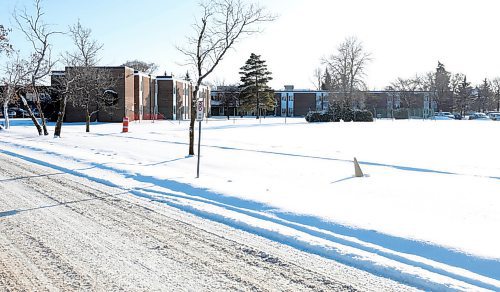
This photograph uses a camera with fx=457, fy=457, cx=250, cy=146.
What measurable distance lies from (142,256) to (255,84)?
70022 millimetres

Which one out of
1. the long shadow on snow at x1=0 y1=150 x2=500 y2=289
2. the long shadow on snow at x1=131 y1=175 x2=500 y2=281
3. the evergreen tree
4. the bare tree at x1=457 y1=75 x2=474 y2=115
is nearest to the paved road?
the long shadow on snow at x1=0 y1=150 x2=500 y2=289

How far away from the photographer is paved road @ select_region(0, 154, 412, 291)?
489 cm

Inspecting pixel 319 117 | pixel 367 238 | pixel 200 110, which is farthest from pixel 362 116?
pixel 367 238

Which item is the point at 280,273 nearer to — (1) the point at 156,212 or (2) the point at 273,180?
(1) the point at 156,212

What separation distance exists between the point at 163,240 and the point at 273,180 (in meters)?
6.28

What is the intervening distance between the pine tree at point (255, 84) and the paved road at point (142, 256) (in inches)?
2617

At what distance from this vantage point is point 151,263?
5512mm

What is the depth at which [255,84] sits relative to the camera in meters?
74.8

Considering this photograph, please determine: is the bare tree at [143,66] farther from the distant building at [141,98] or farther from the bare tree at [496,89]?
the bare tree at [496,89]

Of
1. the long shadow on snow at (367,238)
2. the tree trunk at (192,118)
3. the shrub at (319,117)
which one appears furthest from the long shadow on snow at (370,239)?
the shrub at (319,117)

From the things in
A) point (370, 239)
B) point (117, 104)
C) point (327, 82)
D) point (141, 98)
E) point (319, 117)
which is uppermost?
point (327, 82)

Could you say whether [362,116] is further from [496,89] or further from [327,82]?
[496,89]

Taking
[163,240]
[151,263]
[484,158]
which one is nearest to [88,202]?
[163,240]

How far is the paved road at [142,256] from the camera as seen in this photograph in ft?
16.0
